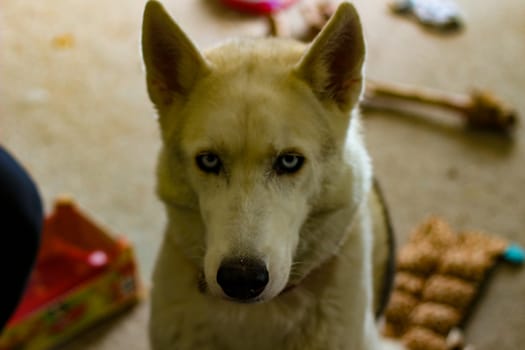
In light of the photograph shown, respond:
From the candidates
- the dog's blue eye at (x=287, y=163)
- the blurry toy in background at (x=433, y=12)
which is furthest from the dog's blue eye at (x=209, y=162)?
the blurry toy in background at (x=433, y=12)

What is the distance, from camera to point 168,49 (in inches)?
60.4

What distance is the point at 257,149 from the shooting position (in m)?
1.42

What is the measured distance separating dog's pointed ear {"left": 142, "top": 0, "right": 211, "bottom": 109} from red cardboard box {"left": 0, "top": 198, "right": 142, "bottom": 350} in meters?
0.95

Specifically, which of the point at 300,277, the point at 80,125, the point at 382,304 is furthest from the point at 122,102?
the point at 300,277

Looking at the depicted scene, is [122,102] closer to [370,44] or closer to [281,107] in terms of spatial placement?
[370,44]

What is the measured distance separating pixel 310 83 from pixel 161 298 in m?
0.66

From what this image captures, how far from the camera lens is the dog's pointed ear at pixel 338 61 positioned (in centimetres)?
143

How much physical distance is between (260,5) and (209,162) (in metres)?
2.57

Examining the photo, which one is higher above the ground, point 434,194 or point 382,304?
point 382,304

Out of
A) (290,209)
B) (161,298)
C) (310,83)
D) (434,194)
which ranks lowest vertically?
(434,194)

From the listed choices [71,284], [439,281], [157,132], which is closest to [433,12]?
[157,132]

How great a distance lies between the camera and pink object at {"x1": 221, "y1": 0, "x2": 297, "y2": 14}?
150 inches

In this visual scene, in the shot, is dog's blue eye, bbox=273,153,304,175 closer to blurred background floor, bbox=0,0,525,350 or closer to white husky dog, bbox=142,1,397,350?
white husky dog, bbox=142,1,397,350

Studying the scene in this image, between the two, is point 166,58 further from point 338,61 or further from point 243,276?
point 243,276
